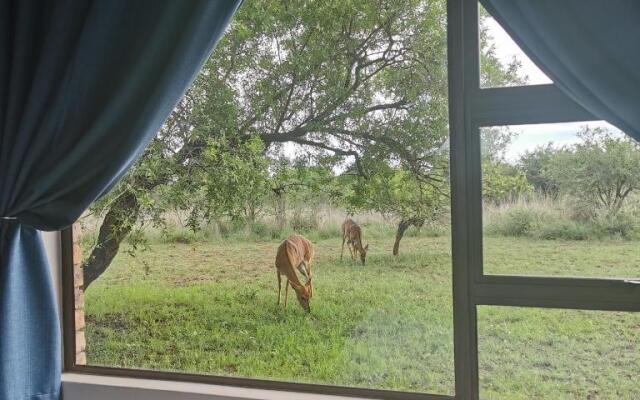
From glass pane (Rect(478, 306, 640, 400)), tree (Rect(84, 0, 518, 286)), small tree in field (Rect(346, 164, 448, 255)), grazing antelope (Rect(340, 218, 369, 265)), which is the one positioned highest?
tree (Rect(84, 0, 518, 286))

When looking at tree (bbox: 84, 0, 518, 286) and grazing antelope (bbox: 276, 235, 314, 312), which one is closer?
tree (bbox: 84, 0, 518, 286)

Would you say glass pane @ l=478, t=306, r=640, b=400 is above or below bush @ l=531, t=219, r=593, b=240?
below


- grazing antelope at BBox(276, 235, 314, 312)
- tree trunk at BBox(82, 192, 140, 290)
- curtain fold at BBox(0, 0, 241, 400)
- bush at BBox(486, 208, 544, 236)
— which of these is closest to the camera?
bush at BBox(486, 208, 544, 236)

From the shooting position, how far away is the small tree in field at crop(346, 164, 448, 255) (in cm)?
220

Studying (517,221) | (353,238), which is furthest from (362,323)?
(517,221)

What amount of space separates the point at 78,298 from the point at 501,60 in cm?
181

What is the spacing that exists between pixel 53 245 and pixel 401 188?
4.58 ft

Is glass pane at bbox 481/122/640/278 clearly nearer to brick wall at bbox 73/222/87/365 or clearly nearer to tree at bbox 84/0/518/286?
tree at bbox 84/0/518/286

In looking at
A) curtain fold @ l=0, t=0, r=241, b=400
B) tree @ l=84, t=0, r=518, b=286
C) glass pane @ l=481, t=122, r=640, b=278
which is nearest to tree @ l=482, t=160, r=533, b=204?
glass pane @ l=481, t=122, r=640, b=278

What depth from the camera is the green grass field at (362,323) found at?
6.44ft

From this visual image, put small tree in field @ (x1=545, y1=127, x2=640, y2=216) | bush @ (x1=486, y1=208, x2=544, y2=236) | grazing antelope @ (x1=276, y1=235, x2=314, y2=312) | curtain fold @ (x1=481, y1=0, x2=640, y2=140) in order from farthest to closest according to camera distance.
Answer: grazing antelope @ (x1=276, y1=235, x2=314, y2=312) < bush @ (x1=486, y1=208, x2=544, y2=236) < small tree in field @ (x1=545, y1=127, x2=640, y2=216) < curtain fold @ (x1=481, y1=0, x2=640, y2=140)

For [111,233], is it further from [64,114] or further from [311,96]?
[311,96]

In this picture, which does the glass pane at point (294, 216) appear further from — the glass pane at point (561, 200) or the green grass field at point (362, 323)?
the glass pane at point (561, 200)

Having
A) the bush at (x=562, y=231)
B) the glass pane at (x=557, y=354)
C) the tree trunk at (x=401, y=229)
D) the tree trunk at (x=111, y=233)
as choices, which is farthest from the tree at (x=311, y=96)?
the glass pane at (x=557, y=354)
